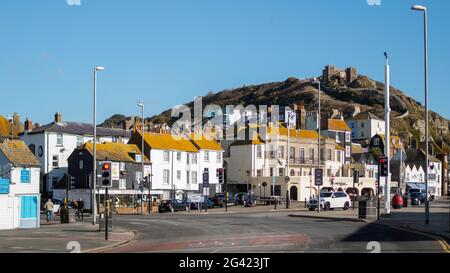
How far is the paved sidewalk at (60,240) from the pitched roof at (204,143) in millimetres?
52239

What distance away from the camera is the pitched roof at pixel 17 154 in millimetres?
41272

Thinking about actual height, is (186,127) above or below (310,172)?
above

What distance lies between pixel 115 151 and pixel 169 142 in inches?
400

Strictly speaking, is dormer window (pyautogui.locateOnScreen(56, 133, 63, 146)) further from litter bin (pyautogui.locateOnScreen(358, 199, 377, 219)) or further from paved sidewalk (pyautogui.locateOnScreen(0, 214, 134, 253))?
paved sidewalk (pyautogui.locateOnScreen(0, 214, 134, 253))

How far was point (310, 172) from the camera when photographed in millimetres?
98312

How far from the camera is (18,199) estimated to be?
40.6 metres

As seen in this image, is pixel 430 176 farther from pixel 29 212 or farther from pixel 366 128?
pixel 29 212

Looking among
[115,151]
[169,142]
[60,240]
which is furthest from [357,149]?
[60,240]

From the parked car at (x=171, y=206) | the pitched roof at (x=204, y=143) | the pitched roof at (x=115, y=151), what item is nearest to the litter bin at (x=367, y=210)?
the parked car at (x=171, y=206)

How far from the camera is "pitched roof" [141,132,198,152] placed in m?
85.9

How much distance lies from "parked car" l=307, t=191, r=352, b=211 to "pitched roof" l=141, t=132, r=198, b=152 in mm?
28861
